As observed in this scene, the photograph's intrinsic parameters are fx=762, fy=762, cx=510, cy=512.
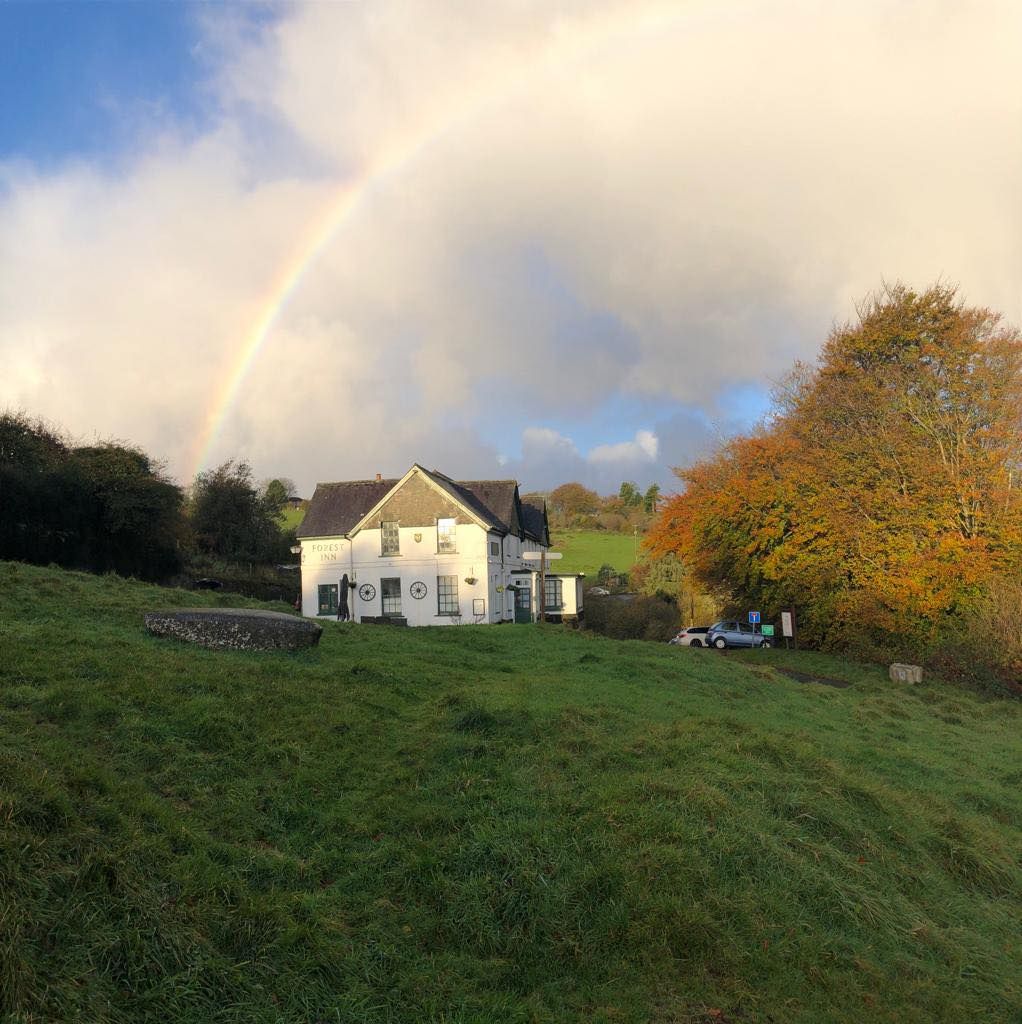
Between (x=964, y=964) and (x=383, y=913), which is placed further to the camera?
(x=964, y=964)

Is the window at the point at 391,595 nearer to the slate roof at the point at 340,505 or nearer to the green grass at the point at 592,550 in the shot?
the slate roof at the point at 340,505

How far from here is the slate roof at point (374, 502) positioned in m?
40.9

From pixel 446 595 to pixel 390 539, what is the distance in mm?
4163

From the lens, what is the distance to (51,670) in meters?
7.92

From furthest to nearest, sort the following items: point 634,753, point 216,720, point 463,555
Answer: point 463,555 < point 634,753 < point 216,720

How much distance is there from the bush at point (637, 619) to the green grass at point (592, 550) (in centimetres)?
1698

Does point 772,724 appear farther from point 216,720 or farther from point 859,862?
point 216,720

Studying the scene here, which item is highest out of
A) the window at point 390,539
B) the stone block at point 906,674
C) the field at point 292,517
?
the field at point 292,517

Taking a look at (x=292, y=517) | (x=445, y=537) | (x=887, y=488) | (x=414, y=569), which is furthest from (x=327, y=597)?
(x=292, y=517)

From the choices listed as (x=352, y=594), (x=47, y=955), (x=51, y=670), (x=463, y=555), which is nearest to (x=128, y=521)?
(x=352, y=594)

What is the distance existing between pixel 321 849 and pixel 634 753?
149 inches

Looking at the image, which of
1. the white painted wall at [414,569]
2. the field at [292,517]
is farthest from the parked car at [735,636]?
the field at [292,517]

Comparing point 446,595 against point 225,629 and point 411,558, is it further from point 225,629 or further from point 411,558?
point 225,629

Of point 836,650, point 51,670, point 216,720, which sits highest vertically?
point 51,670
